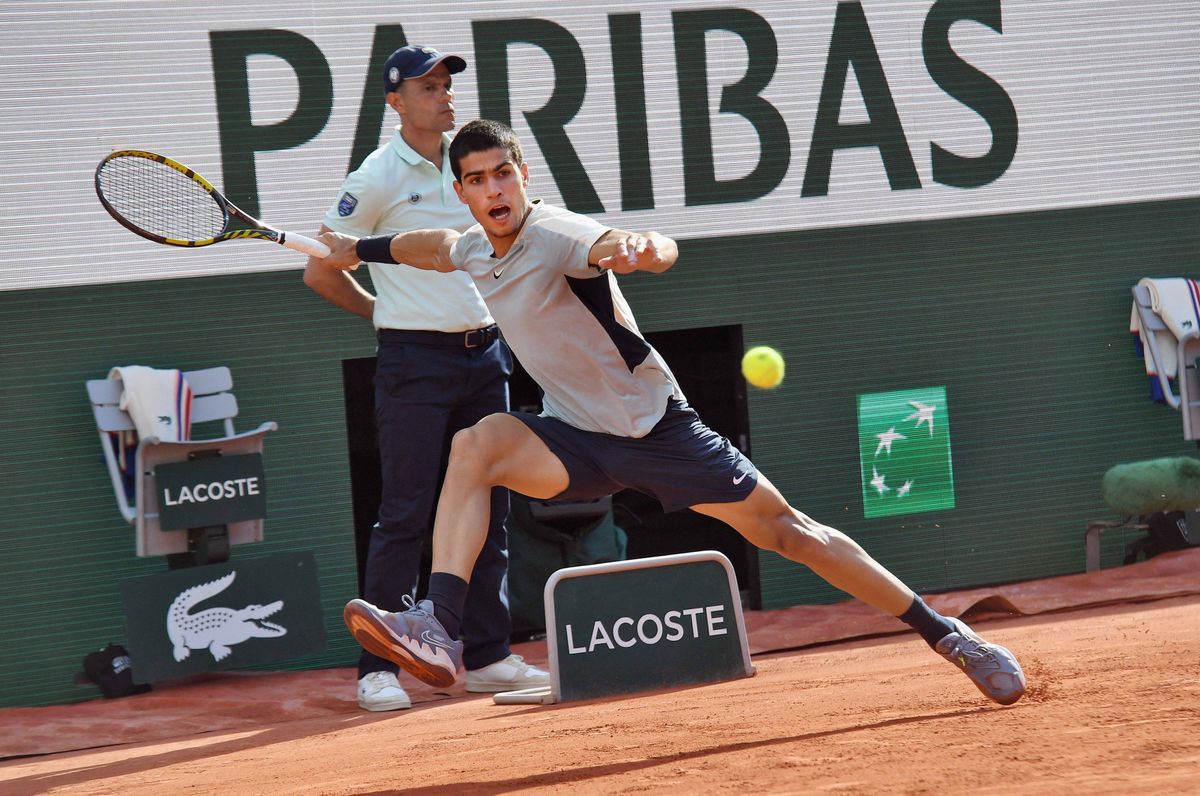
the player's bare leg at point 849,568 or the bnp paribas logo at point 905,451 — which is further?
the bnp paribas logo at point 905,451

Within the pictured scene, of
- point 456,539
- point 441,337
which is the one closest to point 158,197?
point 441,337

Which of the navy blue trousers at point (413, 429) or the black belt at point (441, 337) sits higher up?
the black belt at point (441, 337)

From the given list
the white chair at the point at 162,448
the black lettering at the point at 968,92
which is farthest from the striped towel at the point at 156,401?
the black lettering at the point at 968,92

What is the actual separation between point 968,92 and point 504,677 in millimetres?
3981

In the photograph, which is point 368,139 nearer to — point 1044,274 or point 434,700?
point 434,700

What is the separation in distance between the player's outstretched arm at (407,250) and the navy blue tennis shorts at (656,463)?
591mm

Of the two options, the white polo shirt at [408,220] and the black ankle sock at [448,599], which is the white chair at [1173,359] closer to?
the white polo shirt at [408,220]

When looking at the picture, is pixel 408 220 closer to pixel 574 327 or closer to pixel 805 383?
pixel 574 327

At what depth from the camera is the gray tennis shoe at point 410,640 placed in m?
3.52

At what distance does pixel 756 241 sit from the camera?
7.00 m

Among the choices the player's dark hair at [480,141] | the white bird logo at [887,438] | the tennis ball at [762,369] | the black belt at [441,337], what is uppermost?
the player's dark hair at [480,141]

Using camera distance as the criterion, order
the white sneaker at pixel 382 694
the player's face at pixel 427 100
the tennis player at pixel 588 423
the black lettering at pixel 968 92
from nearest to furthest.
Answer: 1. the tennis player at pixel 588 423
2. the player's face at pixel 427 100
3. the white sneaker at pixel 382 694
4. the black lettering at pixel 968 92

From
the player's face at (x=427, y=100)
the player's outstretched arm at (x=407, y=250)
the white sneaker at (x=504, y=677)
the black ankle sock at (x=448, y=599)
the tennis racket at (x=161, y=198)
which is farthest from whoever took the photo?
the white sneaker at (x=504, y=677)

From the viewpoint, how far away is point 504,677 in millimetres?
5398
